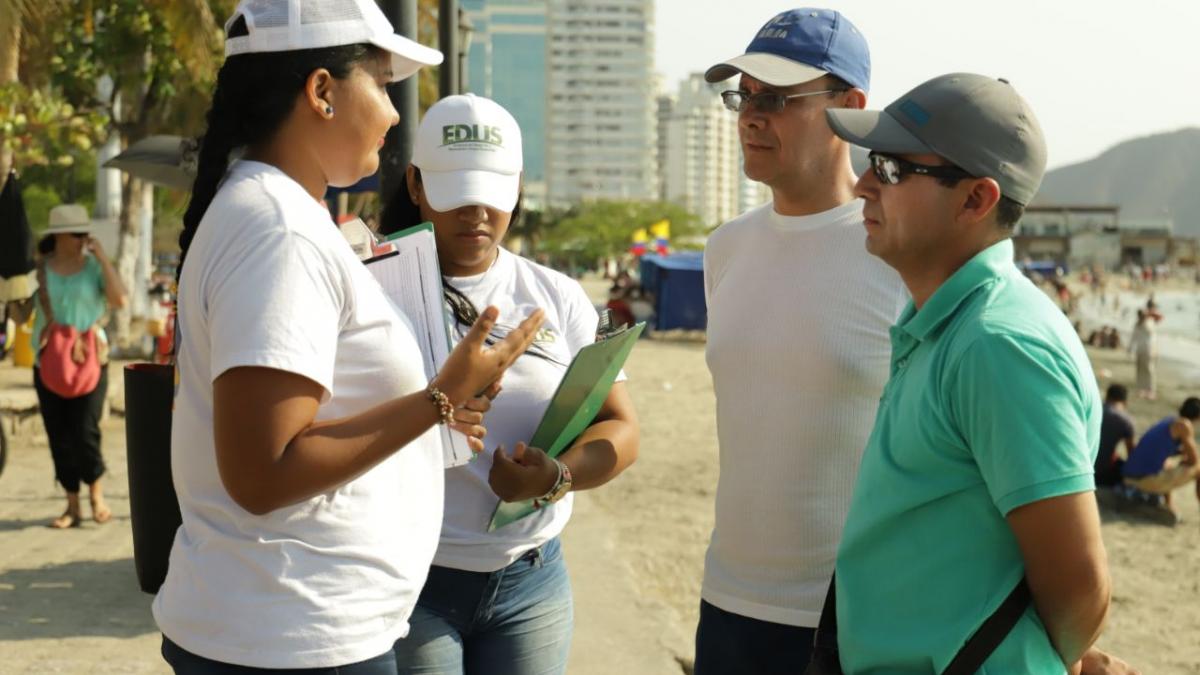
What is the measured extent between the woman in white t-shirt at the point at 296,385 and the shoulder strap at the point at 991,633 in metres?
0.86

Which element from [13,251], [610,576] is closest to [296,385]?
[610,576]

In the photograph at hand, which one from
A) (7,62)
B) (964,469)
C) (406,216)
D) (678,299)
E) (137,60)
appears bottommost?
(678,299)

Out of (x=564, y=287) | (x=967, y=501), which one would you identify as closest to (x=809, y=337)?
(x=564, y=287)

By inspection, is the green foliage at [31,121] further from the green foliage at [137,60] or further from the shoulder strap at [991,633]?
the shoulder strap at [991,633]

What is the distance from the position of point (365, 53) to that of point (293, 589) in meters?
0.87

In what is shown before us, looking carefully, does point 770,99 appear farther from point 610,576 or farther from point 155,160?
point 155,160

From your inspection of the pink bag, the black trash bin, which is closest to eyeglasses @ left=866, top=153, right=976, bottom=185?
the black trash bin

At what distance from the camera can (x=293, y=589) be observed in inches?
79.7

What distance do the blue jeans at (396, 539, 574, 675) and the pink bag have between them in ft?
20.0

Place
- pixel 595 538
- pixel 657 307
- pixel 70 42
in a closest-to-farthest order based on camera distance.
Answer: pixel 595 538
pixel 70 42
pixel 657 307

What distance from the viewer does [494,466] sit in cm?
284

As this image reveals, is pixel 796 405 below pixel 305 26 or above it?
below

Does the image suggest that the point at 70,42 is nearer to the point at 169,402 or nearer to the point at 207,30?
the point at 207,30

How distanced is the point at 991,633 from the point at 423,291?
131 cm
